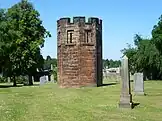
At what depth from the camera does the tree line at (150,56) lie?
56500mm

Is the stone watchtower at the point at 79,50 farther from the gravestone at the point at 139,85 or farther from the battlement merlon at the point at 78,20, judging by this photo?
the gravestone at the point at 139,85

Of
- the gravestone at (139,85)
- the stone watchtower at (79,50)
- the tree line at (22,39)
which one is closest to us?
the gravestone at (139,85)

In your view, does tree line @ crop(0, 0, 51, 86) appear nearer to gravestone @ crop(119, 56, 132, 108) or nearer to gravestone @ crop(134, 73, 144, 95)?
gravestone @ crop(134, 73, 144, 95)

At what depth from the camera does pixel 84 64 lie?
38469mm

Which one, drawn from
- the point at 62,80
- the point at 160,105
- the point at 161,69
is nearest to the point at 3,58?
the point at 62,80

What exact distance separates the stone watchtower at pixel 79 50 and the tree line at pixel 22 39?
14.7 meters

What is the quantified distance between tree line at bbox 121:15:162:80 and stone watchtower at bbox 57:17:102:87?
18.9 m

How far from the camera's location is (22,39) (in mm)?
57438

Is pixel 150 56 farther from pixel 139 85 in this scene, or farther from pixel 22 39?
pixel 139 85

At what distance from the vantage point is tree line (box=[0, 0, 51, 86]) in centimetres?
5484

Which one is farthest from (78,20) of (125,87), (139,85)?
(125,87)

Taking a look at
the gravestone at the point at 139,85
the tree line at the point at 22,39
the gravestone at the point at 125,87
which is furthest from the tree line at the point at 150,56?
the gravestone at the point at 125,87

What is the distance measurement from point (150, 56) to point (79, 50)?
2279 centimetres

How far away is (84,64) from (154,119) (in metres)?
23.9
